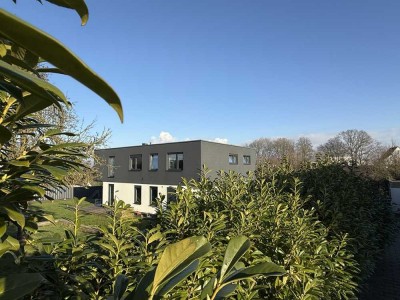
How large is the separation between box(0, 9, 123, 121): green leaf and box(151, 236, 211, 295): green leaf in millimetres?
500

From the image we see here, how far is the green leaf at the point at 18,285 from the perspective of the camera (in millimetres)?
655

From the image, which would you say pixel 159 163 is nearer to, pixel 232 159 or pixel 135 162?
pixel 135 162

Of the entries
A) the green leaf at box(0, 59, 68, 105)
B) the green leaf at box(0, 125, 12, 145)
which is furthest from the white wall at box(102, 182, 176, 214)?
the green leaf at box(0, 59, 68, 105)

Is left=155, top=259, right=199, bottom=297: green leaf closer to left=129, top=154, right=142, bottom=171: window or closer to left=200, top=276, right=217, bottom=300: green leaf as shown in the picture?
left=200, top=276, right=217, bottom=300: green leaf

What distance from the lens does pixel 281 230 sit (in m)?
2.96

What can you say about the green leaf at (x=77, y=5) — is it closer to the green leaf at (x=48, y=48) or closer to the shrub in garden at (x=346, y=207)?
the green leaf at (x=48, y=48)

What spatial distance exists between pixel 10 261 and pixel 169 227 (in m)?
1.54

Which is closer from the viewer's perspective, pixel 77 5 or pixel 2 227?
pixel 77 5

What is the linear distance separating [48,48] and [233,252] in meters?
0.69

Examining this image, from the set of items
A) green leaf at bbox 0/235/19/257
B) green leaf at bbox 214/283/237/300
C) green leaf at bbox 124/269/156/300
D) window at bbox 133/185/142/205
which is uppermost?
green leaf at bbox 0/235/19/257

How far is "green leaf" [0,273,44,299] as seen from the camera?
655 millimetres

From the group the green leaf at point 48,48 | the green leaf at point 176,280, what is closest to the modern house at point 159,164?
the green leaf at point 176,280

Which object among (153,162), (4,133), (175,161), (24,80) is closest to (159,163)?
(153,162)

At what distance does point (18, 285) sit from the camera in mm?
675
